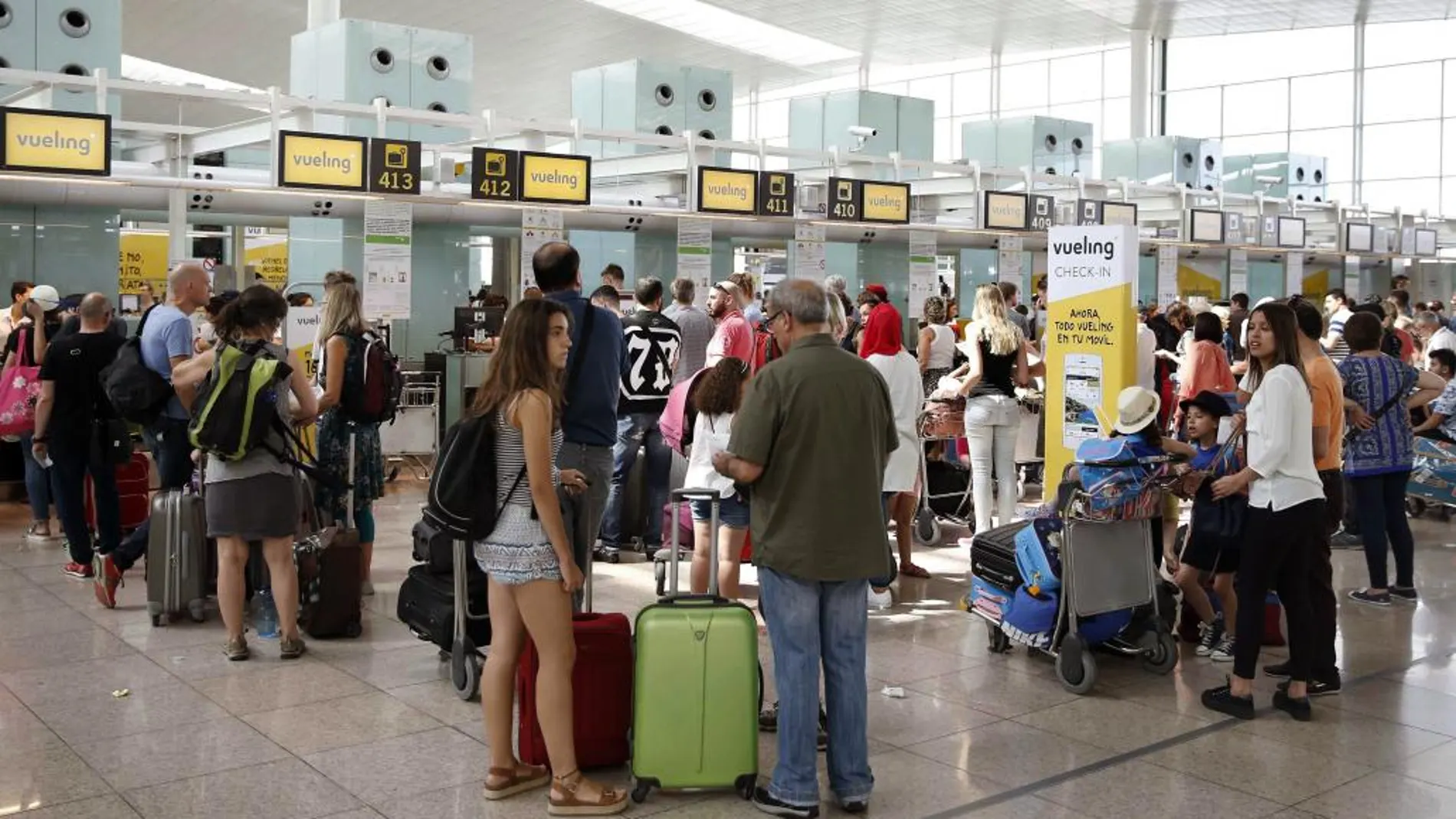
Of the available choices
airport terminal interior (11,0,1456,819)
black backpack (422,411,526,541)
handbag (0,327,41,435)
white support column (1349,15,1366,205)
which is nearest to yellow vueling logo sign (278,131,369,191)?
airport terminal interior (11,0,1456,819)

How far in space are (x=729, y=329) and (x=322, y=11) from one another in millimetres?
10008

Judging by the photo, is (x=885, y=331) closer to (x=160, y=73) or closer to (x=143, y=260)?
(x=143, y=260)

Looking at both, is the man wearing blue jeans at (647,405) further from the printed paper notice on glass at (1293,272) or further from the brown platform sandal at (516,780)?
the printed paper notice on glass at (1293,272)

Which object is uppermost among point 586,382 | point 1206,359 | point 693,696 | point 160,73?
point 160,73

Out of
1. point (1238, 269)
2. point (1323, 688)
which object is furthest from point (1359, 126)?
point (1323, 688)

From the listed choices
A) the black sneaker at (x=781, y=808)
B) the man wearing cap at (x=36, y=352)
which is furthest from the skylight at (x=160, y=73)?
the black sneaker at (x=781, y=808)

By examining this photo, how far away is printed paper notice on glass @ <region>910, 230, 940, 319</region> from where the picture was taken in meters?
14.5

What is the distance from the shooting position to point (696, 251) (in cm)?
1234

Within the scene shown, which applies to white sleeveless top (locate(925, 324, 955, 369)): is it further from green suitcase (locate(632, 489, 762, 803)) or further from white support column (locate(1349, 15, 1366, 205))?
white support column (locate(1349, 15, 1366, 205))

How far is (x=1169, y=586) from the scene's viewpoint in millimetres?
6133

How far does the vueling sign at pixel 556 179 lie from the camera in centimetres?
1081

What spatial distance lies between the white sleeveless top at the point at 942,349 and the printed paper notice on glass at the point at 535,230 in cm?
318

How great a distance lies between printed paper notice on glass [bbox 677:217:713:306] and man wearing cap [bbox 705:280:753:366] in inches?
153

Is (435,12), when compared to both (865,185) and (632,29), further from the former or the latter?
(865,185)
